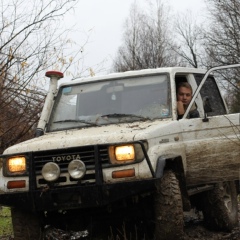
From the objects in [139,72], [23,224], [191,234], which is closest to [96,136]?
[23,224]

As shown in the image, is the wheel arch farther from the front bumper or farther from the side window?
the side window

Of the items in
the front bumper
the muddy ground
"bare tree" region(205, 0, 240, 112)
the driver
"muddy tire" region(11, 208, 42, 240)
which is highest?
"bare tree" region(205, 0, 240, 112)

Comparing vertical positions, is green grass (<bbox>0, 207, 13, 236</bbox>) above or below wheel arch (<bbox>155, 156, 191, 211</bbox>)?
below

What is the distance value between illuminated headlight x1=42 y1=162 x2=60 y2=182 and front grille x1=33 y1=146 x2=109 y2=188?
48 millimetres

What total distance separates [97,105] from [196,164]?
132 centimetres

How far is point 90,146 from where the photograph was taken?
14.8 ft

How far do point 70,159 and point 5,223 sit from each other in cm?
354

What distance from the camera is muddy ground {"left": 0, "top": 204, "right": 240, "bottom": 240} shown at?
16.6 feet

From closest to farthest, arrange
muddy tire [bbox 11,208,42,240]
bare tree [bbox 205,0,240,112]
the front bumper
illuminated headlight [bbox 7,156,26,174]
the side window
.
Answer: the front bumper < illuminated headlight [bbox 7,156,26,174] < muddy tire [bbox 11,208,42,240] < the side window < bare tree [bbox 205,0,240,112]

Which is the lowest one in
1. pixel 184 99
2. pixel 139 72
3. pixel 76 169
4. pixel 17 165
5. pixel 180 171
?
pixel 180 171

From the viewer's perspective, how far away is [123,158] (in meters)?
4.48

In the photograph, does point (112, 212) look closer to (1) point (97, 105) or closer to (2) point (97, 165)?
(2) point (97, 165)

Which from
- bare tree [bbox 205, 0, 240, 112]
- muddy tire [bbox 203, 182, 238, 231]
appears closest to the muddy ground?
muddy tire [bbox 203, 182, 238, 231]

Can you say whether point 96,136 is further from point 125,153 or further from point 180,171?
point 180,171
